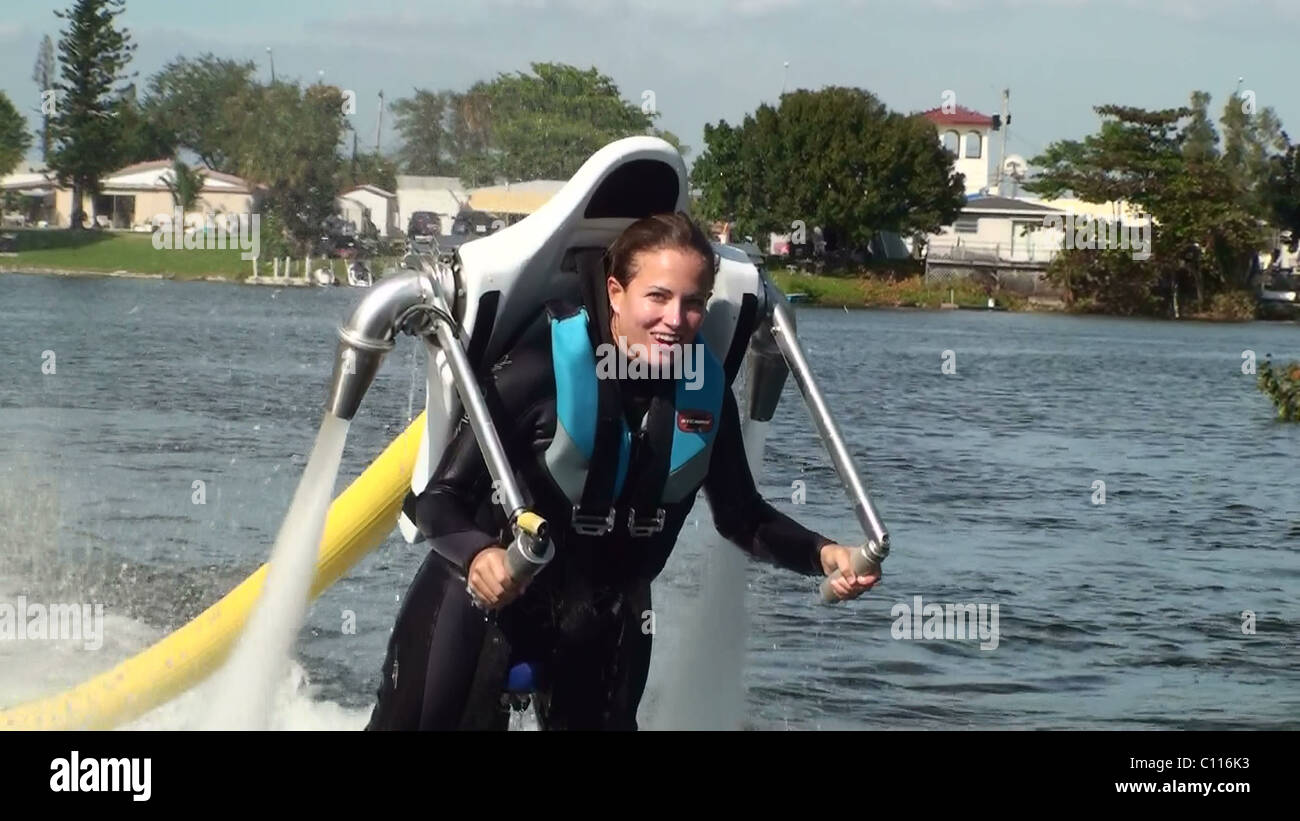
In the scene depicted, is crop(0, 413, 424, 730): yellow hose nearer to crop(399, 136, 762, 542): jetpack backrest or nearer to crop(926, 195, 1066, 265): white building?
crop(399, 136, 762, 542): jetpack backrest

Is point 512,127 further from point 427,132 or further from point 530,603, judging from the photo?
point 530,603

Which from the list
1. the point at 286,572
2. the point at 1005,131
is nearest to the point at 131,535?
the point at 286,572

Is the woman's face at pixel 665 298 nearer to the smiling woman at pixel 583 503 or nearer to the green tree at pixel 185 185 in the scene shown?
the smiling woman at pixel 583 503

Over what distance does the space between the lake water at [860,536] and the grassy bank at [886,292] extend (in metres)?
28.7

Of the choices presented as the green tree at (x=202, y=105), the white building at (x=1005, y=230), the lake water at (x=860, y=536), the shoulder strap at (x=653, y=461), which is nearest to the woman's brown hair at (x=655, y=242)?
the shoulder strap at (x=653, y=461)

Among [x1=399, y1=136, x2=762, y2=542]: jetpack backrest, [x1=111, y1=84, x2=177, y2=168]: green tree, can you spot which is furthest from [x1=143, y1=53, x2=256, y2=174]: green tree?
[x1=399, y1=136, x2=762, y2=542]: jetpack backrest

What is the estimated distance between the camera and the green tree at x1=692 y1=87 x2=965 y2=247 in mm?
59906

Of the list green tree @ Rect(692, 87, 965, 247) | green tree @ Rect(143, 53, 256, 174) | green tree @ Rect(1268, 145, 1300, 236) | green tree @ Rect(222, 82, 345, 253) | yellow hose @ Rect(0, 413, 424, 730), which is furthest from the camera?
green tree @ Rect(1268, 145, 1300, 236)

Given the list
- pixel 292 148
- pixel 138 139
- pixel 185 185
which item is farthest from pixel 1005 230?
pixel 292 148

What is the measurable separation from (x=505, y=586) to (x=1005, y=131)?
97.1 m

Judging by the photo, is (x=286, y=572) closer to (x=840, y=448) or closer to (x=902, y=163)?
(x=840, y=448)

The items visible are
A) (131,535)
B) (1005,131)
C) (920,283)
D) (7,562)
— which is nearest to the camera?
(7,562)

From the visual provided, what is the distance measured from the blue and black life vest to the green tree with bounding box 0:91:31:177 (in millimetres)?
28790
